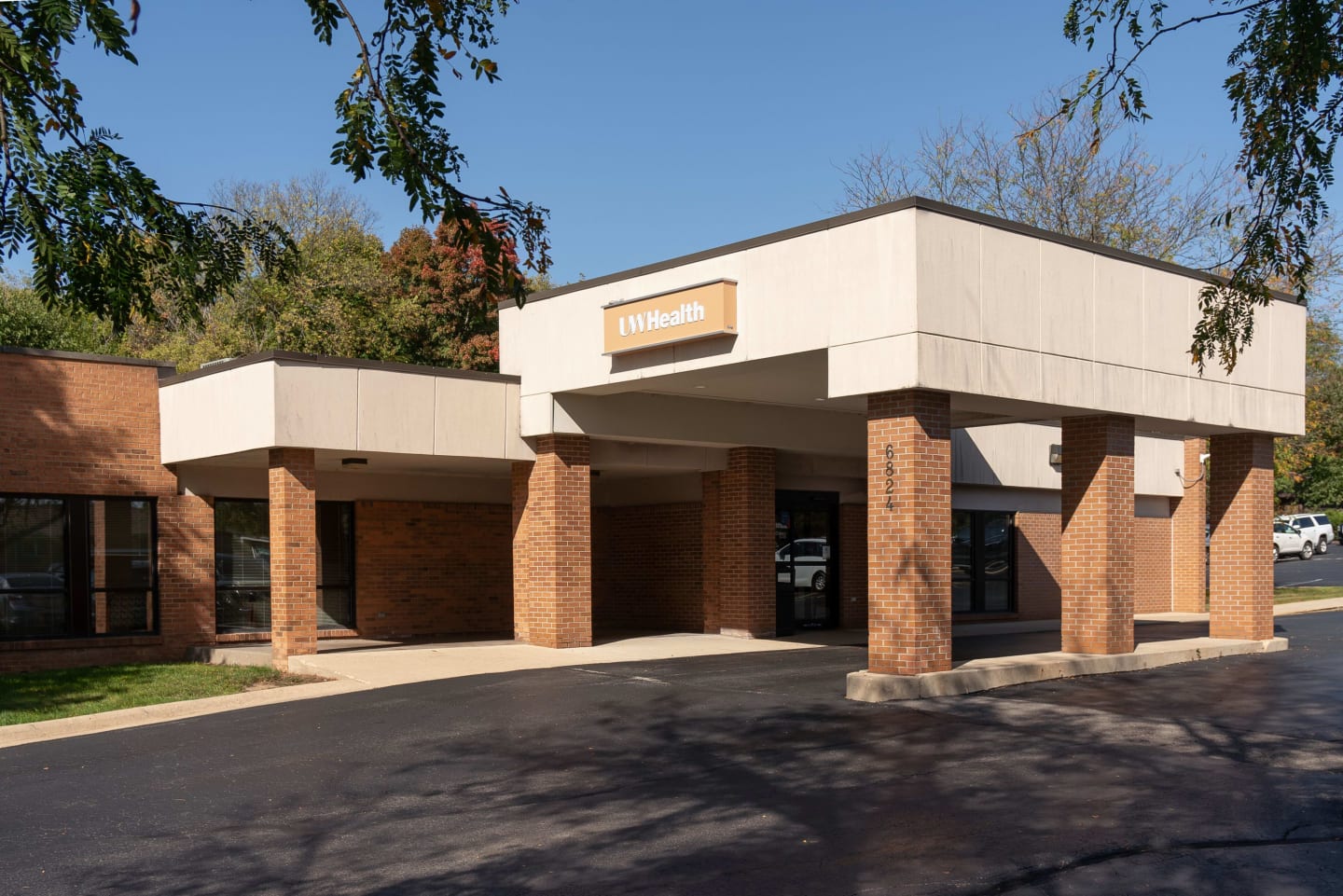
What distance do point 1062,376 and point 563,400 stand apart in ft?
23.3

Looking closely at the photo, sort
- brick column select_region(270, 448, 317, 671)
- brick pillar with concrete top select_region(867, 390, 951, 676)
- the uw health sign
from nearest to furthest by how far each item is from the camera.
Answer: brick pillar with concrete top select_region(867, 390, 951, 676), the uw health sign, brick column select_region(270, 448, 317, 671)

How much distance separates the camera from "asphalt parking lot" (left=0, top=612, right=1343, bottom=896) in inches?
288

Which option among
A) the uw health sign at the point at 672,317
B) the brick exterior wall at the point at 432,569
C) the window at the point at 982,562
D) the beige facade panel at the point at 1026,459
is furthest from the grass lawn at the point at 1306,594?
the uw health sign at the point at 672,317

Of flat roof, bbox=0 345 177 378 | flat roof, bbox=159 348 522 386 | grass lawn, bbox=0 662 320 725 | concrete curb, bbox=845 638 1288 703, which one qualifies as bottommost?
grass lawn, bbox=0 662 320 725

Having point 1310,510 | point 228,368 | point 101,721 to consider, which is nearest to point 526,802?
point 101,721

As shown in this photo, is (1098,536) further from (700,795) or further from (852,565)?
(700,795)

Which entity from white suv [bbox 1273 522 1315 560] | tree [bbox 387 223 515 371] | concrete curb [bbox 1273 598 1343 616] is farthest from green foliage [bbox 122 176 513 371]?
white suv [bbox 1273 522 1315 560]

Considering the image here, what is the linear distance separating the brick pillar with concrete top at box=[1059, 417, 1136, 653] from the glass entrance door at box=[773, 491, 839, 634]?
21.7ft

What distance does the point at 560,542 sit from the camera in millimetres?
19047

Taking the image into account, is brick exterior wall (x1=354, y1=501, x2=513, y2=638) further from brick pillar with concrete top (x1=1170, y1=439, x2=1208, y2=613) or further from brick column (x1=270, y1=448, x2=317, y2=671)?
brick pillar with concrete top (x1=1170, y1=439, x2=1208, y2=613)

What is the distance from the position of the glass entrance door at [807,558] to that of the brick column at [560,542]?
4560 mm

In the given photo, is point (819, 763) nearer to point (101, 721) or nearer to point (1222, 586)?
point (101, 721)

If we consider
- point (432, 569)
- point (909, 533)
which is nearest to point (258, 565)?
point (432, 569)

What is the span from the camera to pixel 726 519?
71.0ft
